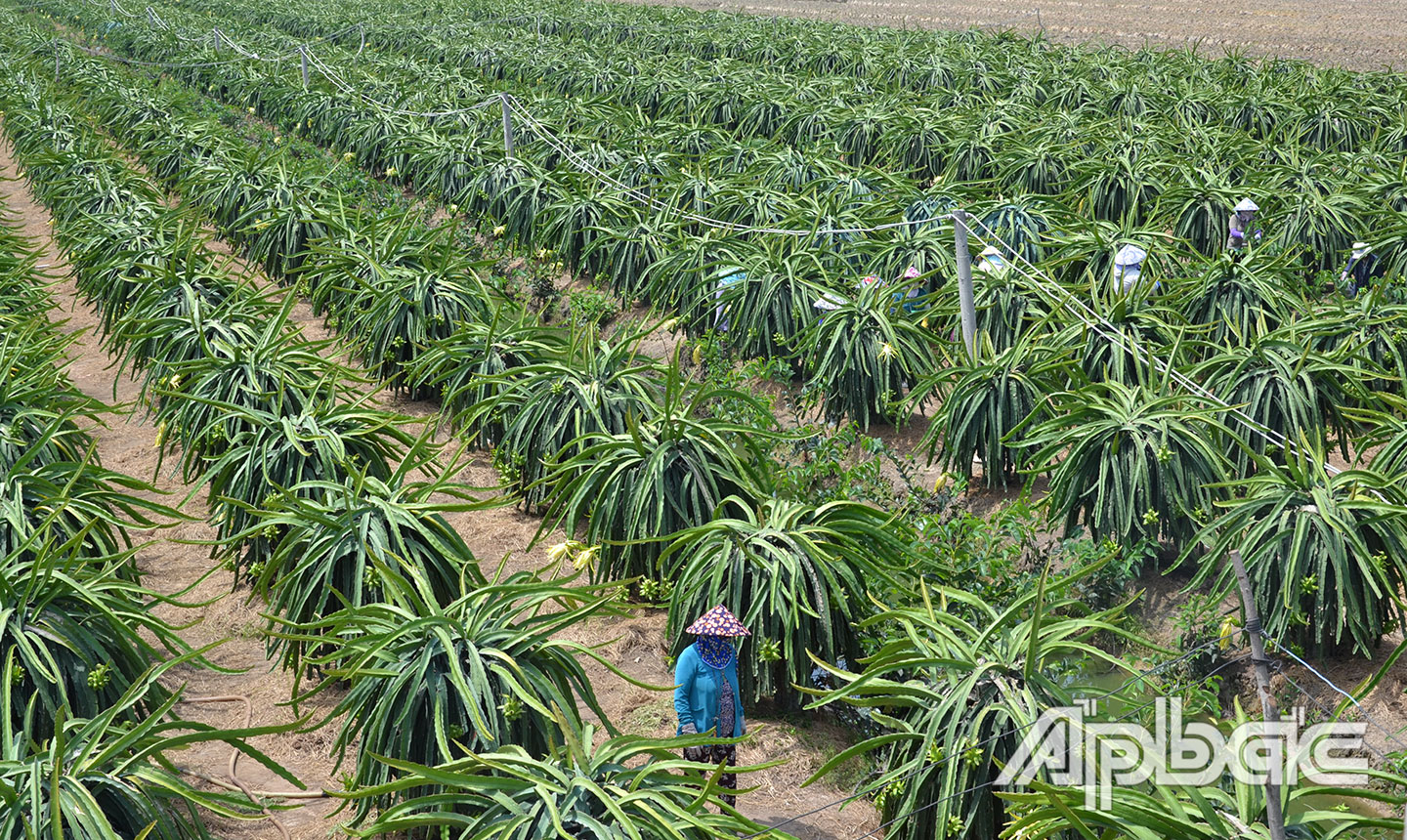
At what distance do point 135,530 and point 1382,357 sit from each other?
7357 millimetres

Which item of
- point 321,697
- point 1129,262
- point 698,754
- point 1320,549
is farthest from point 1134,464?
point 321,697

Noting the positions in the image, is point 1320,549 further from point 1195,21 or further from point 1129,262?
point 1195,21

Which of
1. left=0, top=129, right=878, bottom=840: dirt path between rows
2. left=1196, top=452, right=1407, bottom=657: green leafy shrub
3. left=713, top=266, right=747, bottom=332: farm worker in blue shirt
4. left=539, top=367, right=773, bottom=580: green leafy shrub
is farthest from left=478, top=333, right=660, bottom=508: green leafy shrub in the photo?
left=1196, top=452, right=1407, bottom=657: green leafy shrub

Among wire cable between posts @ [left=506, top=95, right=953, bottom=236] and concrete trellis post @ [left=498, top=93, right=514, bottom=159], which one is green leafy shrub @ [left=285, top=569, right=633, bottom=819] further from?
concrete trellis post @ [left=498, top=93, right=514, bottom=159]

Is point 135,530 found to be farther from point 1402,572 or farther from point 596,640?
point 1402,572

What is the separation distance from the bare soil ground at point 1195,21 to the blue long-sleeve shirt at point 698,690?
17264 mm

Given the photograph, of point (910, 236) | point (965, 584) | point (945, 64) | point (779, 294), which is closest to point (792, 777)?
point (965, 584)

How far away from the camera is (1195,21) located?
26156 millimetres

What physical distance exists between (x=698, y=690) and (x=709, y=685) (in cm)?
5

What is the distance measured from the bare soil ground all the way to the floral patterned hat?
1719cm

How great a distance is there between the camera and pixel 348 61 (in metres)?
22.5

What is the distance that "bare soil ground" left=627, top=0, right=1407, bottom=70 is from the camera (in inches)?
882

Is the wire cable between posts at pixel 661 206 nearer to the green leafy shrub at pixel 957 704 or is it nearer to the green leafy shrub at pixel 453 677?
the green leafy shrub at pixel 957 704

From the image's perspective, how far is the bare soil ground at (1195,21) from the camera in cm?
2241
